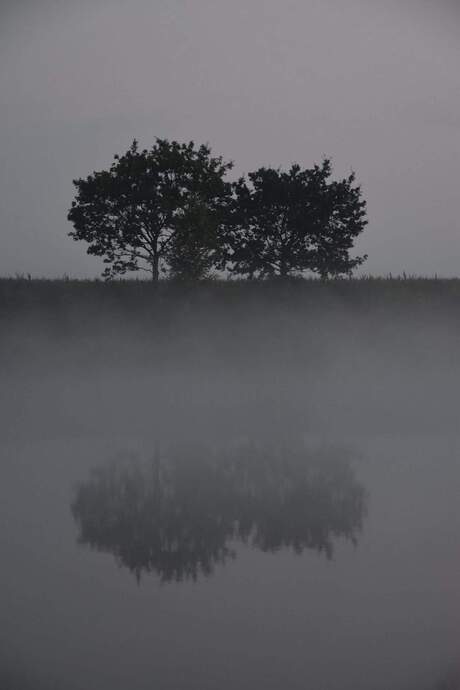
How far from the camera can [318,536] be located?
1189 cm

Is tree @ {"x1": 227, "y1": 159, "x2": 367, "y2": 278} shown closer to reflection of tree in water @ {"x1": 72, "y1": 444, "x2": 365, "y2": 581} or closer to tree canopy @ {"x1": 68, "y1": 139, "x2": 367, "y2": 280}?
tree canopy @ {"x1": 68, "y1": 139, "x2": 367, "y2": 280}

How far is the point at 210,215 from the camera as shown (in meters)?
49.9

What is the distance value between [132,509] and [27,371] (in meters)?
26.6

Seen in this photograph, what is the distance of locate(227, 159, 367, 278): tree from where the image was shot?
54.8m

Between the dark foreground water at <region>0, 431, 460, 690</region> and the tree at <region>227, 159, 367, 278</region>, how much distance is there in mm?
38066

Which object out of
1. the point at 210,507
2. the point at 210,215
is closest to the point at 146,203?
the point at 210,215

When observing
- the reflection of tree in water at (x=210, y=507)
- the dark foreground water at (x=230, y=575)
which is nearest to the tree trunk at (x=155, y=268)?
the reflection of tree in water at (x=210, y=507)

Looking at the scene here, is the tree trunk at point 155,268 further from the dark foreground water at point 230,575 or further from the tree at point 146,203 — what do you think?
the dark foreground water at point 230,575

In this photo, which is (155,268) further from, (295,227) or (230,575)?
(230,575)

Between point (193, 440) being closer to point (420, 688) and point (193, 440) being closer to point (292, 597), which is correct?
point (292, 597)

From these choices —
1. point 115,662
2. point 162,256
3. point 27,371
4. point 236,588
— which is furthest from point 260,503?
point 162,256

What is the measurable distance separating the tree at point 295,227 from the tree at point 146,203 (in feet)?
16.0

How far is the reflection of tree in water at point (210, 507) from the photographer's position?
11.2 meters

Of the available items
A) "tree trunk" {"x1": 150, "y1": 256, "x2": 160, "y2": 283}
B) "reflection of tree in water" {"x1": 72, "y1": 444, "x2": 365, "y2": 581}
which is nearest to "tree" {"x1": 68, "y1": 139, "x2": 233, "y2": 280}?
"tree trunk" {"x1": 150, "y1": 256, "x2": 160, "y2": 283}
